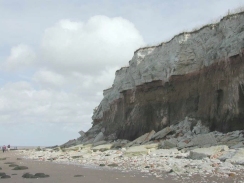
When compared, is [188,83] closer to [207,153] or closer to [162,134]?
[162,134]

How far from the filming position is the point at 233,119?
19.2 metres

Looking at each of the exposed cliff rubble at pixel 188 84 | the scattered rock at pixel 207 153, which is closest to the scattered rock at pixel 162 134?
the exposed cliff rubble at pixel 188 84

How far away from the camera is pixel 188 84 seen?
26000mm

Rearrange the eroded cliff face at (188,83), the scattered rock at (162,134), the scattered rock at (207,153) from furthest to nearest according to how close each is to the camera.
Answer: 1. the scattered rock at (162,134)
2. the eroded cliff face at (188,83)
3. the scattered rock at (207,153)

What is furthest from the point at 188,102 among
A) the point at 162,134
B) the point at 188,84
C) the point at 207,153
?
the point at 207,153

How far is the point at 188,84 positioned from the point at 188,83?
0.09 metres

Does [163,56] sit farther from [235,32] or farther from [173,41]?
A: [235,32]

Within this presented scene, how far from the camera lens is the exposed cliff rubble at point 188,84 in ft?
66.2

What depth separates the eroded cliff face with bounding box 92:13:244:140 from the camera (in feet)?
66.2

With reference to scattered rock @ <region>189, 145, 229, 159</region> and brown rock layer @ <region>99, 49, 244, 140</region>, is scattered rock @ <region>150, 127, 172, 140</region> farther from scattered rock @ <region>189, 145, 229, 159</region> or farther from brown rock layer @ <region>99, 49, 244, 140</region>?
scattered rock @ <region>189, 145, 229, 159</region>

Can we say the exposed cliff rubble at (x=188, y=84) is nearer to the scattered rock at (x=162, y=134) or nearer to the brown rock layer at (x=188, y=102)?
the brown rock layer at (x=188, y=102)

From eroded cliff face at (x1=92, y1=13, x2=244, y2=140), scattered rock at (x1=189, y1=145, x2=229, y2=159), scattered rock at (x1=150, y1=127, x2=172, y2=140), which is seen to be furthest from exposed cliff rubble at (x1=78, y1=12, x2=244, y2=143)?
scattered rock at (x1=189, y1=145, x2=229, y2=159)

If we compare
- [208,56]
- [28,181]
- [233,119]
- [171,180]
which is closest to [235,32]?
[208,56]

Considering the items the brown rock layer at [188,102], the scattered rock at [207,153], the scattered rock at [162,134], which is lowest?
the scattered rock at [207,153]
